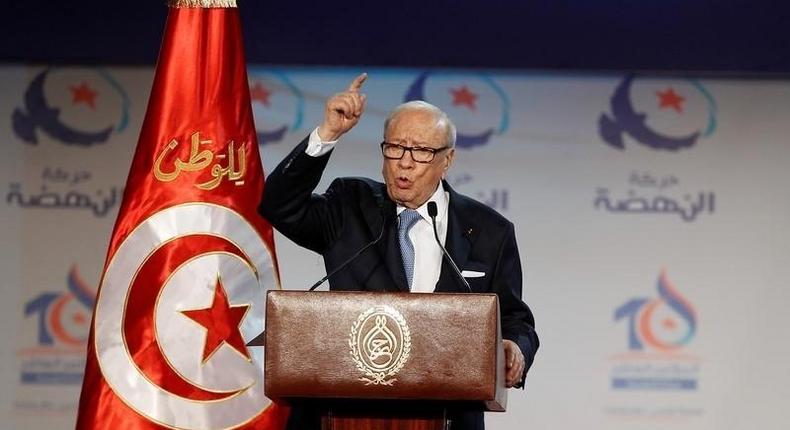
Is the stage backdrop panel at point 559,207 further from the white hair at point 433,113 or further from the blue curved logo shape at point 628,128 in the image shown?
the white hair at point 433,113

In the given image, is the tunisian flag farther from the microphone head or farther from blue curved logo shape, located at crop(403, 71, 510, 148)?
blue curved logo shape, located at crop(403, 71, 510, 148)

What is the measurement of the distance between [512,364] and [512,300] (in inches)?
11.4

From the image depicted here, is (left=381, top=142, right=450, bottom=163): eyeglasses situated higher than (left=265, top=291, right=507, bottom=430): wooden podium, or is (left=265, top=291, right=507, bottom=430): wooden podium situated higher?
(left=381, top=142, right=450, bottom=163): eyeglasses

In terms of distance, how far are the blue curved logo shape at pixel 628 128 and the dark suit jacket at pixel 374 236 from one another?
2.09 metres

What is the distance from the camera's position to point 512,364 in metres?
2.44

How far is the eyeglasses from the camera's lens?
260 centimetres

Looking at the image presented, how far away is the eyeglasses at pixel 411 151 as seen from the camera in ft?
8.52

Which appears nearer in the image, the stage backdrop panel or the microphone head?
the microphone head

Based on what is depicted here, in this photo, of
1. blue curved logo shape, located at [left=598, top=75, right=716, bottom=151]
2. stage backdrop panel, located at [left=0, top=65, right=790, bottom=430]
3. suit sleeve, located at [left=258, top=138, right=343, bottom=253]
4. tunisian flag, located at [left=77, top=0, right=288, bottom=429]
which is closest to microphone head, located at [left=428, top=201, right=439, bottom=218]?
suit sleeve, located at [left=258, top=138, right=343, bottom=253]

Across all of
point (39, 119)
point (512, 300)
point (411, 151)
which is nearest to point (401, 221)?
point (411, 151)

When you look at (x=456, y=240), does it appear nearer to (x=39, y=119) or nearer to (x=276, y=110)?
(x=276, y=110)

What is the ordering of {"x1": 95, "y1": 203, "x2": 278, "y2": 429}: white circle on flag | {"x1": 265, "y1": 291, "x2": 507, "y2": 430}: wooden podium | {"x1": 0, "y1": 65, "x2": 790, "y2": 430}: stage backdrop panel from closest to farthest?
{"x1": 265, "y1": 291, "x2": 507, "y2": 430}: wooden podium < {"x1": 95, "y1": 203, "x2": 278, "y2": 429}: white circle on flag < {"x1": 0, "y1": 65, "x2": 790, "y2": 430}: stage backdrop panel

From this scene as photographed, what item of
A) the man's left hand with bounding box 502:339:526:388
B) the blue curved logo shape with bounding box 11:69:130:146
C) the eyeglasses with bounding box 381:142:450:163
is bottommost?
the man's left hand with bounding box 502:339:526:388

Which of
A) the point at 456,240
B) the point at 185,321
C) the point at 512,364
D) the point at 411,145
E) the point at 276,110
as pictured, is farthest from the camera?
the point at 276,110
